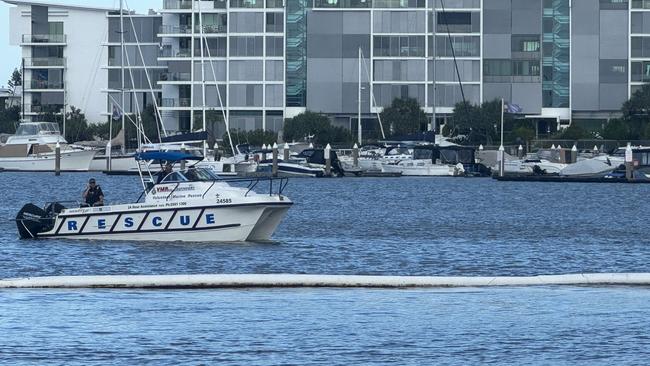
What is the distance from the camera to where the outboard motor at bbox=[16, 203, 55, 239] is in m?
48.8

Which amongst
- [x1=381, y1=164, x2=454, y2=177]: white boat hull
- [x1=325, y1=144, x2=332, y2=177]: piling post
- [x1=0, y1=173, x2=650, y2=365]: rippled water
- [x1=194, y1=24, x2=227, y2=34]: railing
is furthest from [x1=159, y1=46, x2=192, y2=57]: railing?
[x1=0, y1=173, x2=650, y2=365]: rippled water

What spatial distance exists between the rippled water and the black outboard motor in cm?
53

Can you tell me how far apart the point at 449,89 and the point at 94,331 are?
131m

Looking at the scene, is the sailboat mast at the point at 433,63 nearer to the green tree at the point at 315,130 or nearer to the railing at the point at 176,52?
the green tree at the point at 315,130

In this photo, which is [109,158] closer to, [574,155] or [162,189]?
[574,155]

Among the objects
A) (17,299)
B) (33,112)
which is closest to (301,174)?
(33,112)

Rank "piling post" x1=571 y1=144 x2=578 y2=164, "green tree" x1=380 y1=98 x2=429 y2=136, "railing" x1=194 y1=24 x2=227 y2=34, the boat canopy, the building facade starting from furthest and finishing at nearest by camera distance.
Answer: "railing" x1=194 y1=24 x2=227 y2=34 < the building facade < "green tree" x1=380 y1=98 x2=429 y2=136 < "piling post" x1=571 y1=144 x2=578 y2=164 < the boat canopy

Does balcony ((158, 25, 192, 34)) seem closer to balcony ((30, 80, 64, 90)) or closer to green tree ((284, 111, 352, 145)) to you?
green tree ((284, 111, 352, 145))

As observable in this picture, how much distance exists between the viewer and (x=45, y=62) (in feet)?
599

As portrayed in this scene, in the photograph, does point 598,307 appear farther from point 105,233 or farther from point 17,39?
point 17,39

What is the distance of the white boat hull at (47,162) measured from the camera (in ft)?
430

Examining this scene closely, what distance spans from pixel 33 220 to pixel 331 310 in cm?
2026

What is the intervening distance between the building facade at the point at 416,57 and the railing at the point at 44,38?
27.1m

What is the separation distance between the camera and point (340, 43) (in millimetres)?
157750
